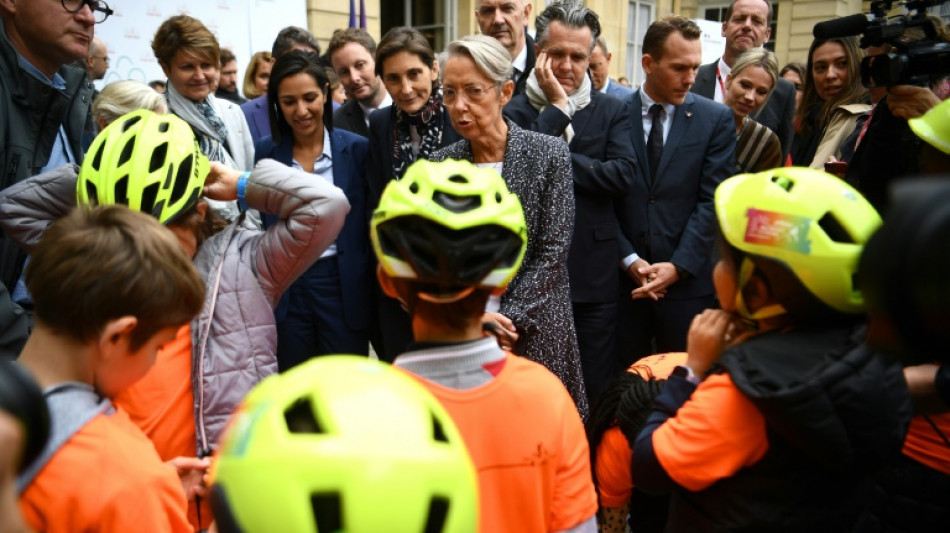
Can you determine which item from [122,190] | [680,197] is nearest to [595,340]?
[680,197]

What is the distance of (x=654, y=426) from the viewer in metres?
2.07

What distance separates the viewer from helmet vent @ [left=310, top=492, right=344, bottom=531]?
1018mm

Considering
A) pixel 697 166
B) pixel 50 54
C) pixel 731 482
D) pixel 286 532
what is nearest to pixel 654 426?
A: pixel 731 482

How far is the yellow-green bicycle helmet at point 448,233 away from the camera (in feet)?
5.89

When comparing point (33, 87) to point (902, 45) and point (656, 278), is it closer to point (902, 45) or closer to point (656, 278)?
point (656, 278)

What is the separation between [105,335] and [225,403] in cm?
88

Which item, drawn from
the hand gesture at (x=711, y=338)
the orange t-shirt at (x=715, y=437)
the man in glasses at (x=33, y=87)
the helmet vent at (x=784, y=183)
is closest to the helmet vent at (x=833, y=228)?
the helmet vent at (x=784, y=183)

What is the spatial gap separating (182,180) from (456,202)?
1.19 meters

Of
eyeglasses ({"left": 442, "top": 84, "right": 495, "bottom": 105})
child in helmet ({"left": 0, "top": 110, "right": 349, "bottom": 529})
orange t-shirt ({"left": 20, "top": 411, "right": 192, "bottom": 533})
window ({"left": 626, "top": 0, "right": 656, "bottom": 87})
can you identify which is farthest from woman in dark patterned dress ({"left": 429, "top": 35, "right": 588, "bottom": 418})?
window ({"left": 626, "top": 0, "right": 656, "bottom": 87})

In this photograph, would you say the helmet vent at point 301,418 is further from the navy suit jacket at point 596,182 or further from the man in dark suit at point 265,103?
the man in dark suit at point 265,103

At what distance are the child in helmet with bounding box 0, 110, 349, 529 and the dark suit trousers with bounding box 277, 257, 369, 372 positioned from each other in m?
1.09

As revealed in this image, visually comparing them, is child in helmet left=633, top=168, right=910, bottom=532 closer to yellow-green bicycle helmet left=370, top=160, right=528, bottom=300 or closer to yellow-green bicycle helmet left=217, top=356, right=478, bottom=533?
yellow-green bicycle helmet left=370, top=160, right=528, bottom=300

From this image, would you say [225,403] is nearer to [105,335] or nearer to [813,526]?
[105,335]

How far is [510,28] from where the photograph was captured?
5.09 m
